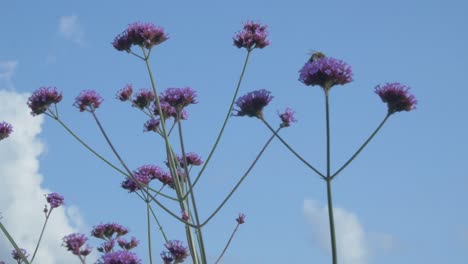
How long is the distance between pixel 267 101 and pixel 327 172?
1.60m

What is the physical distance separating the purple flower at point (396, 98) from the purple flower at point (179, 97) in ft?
7.83

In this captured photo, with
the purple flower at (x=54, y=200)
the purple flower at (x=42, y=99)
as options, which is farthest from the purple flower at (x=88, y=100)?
the purple flower at (x=54, y=200)

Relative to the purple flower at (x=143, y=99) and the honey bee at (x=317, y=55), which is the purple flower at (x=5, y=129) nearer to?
the purple flower at (x=143, y=99)

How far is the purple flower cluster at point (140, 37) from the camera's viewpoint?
7.43m

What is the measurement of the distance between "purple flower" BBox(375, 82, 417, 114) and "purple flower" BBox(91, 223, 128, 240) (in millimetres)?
4441

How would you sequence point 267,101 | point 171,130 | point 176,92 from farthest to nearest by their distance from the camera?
point 171,130 < point 176,92 < point 267,101

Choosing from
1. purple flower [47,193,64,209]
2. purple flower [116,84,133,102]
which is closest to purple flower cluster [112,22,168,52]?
purple flower [116,84,133,102]

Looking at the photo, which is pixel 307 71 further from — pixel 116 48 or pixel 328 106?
pixel 116 48

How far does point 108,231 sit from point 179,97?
8.18ft

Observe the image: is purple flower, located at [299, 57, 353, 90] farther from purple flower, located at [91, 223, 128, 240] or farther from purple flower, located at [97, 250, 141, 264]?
purple flower, located at [91, 223, 128, 240]

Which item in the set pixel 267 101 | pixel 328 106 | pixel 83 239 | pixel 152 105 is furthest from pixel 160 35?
pixel 328 106

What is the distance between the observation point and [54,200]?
10.6 m

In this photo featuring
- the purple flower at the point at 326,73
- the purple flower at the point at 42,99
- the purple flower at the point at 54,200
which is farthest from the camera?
the purple flower at the point at 54,200

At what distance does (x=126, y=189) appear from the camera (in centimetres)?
892
